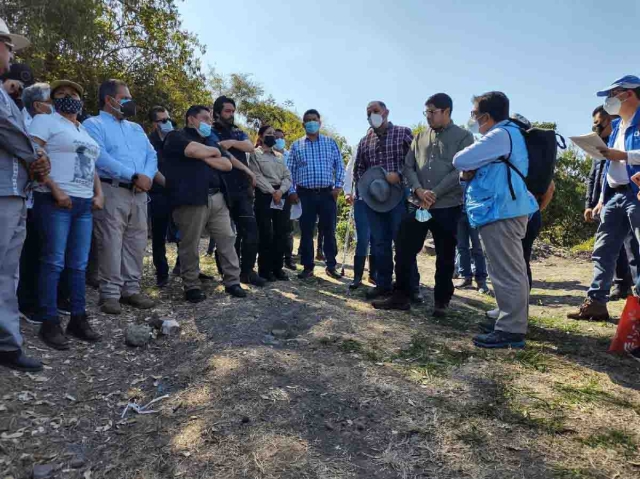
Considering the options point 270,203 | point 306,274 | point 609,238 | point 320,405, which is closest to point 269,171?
point 270,203

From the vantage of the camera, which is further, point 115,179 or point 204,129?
point 204,129

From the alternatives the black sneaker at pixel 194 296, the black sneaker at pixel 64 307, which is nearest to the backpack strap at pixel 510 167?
the black sneaker at pixel 194 296

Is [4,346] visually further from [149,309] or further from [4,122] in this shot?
[149,309]

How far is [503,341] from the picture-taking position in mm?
3670

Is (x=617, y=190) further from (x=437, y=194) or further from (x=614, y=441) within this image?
(x=614, y=441)

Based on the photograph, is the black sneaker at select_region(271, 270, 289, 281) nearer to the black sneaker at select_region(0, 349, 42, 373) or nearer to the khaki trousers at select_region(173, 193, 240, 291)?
the khaki trousers at select_region(173, 193, 240, 291)

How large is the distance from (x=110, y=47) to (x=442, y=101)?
35.9 feet

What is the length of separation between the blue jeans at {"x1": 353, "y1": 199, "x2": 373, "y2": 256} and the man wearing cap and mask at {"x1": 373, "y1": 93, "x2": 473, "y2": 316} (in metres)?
1.21

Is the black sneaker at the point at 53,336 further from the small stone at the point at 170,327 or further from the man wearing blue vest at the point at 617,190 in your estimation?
the man wearing blue vest at the point at 617,190

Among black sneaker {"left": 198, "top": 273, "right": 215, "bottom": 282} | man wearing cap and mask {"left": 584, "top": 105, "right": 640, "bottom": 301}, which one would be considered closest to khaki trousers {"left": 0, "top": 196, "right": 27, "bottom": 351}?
black sneaker {"left": 198, "top": 273, "right": 215, "bottom": 282}

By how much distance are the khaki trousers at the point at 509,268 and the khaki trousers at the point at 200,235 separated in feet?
8.33

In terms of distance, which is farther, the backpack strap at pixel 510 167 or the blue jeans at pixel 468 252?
the blue jeans at pixel 468 252

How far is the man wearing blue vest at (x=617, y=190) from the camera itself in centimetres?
389

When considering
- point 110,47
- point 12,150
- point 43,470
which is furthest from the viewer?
point 110,47
